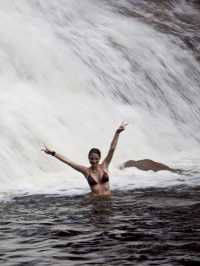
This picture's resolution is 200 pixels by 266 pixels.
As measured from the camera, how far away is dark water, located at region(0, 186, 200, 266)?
7340mm

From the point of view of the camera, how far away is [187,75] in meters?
29.5

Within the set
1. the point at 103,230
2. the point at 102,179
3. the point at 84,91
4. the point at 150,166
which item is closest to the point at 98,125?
the point at 84,91

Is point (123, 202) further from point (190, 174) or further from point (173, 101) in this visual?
point (173, 101)

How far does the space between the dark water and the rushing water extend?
0.02 meters

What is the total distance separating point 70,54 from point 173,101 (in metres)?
4.81

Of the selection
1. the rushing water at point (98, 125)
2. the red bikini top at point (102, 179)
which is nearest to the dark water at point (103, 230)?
the rushing water at point (98, 125)

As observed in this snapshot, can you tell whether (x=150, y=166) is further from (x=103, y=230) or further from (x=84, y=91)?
(x=103, y=230)

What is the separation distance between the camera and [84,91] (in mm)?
22969

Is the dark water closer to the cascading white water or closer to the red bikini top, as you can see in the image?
the red bikini top

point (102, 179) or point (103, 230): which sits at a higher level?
point (102, 179)

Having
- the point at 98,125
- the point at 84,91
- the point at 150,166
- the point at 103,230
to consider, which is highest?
the point at 84,91

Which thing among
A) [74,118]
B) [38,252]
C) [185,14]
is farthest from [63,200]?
[185,14]

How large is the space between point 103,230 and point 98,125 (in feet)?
39.4

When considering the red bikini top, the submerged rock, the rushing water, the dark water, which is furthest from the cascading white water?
the dark water
